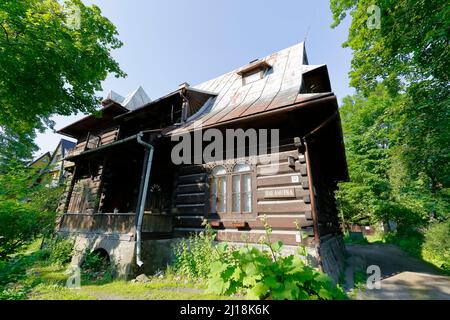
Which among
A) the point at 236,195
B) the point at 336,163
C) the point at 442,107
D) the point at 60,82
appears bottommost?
the point at 236,195

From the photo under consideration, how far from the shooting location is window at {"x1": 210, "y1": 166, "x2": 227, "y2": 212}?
6938 millimetres

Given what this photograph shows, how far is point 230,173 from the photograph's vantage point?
694 cm

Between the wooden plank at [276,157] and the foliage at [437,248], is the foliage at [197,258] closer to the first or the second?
the wooden plank at [276,157]

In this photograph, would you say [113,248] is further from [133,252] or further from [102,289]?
[102,289]

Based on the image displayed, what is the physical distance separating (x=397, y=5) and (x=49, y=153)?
3852 cm

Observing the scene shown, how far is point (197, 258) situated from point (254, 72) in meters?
8.30

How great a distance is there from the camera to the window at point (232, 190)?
6.52 metres

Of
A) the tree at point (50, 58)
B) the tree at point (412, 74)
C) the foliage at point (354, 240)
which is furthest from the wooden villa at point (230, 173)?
the foliage at point (354, 240)

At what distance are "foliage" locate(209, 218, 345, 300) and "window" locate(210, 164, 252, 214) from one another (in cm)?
249

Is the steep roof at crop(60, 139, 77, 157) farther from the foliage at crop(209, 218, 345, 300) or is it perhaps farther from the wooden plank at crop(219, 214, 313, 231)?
the foliage at crop(209, 218, 345, 300)

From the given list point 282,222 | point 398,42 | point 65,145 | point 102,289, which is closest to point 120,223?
point 102,289
